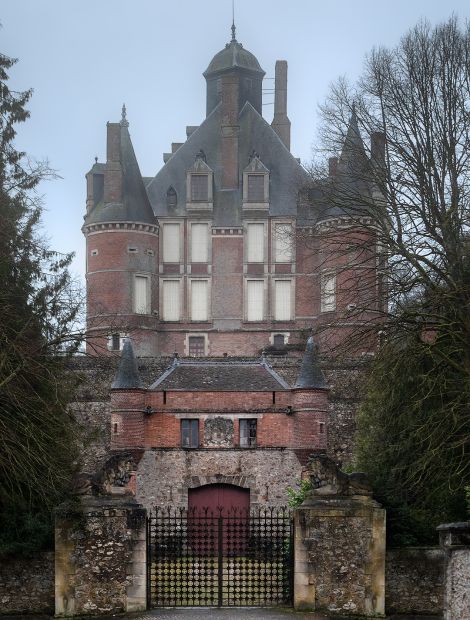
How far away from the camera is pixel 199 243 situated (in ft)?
246

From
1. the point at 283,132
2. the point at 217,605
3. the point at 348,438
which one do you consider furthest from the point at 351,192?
the point at 283,132

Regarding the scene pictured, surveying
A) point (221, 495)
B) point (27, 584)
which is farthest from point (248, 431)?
point (27, 584)

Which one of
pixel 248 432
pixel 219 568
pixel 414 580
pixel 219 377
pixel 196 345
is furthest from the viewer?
pixel 196 345

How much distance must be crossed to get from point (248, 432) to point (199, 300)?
26337mm

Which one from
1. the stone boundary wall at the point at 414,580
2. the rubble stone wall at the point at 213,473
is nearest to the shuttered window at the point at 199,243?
the rubble stone wall at the point at 213,473

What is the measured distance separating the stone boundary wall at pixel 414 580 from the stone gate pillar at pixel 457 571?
5.81 metres

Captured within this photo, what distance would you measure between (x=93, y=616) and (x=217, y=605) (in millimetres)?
2783

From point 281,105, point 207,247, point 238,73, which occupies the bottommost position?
point 207,247

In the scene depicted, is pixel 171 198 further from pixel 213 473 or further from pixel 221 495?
pixel 221 495

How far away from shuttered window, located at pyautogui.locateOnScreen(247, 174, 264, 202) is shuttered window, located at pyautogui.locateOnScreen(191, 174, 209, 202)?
8.01 feet

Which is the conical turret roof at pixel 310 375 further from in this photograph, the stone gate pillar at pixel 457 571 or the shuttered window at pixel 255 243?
the stone gate pillar at pixel 457 571

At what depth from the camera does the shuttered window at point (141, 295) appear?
241ft

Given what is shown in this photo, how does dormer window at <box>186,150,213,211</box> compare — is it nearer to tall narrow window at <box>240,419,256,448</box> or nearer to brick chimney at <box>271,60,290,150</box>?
brick chimney at <box>271,60,290,150</box>

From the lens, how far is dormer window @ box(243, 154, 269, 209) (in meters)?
74.7
